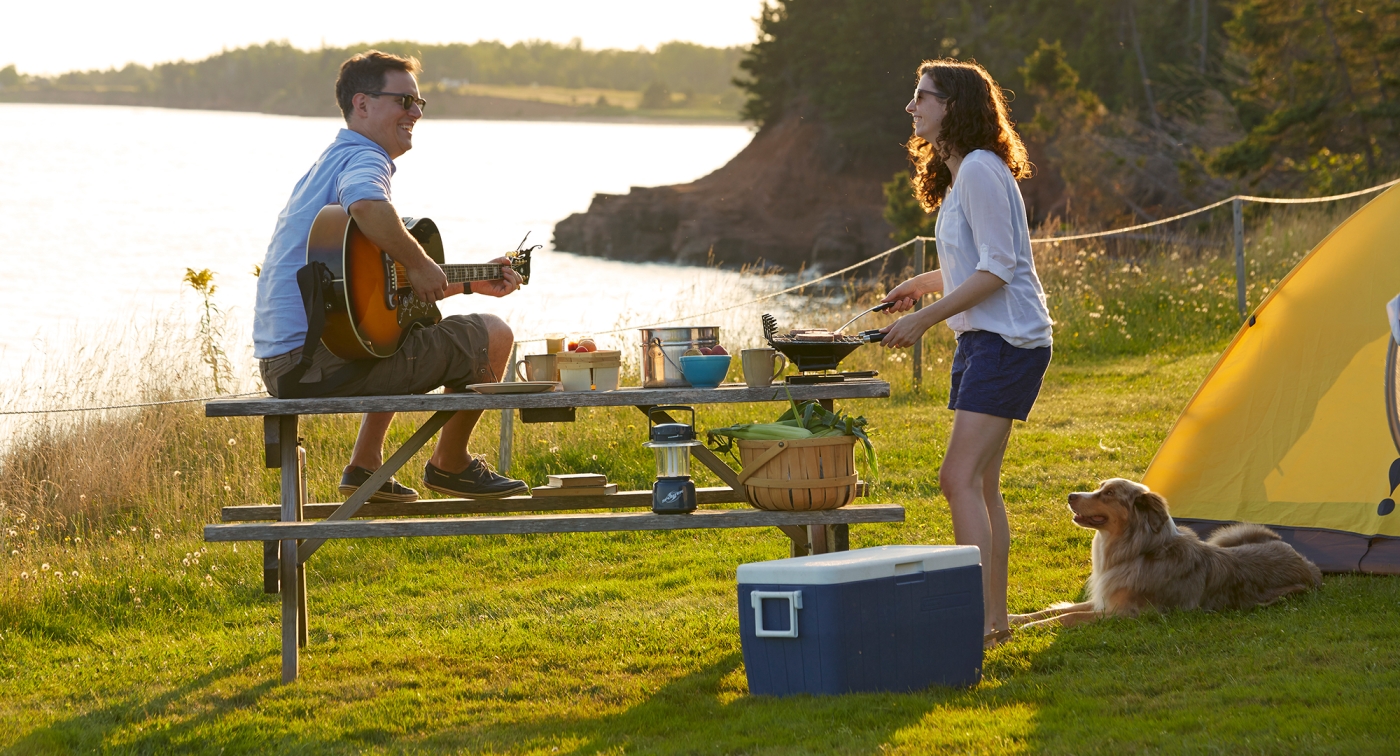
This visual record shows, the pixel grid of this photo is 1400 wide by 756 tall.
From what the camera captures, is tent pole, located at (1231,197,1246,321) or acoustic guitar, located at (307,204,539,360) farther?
tent pole, located at (1231,197,1246,321)

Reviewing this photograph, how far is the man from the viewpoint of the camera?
4.13m

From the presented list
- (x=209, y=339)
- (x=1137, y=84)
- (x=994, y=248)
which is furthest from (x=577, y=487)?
(x=1137, y=84)

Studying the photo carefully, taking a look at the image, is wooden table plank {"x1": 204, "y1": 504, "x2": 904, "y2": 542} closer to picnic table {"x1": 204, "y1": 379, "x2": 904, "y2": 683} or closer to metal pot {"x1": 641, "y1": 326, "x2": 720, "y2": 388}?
picnic table {"x1": 204, "y1": 379, "x2": 904, "y2": 683}

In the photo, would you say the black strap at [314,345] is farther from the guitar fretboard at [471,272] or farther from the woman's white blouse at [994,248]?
the woman's white blouse at [994,248]

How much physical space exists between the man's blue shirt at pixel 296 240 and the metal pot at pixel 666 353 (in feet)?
3.22

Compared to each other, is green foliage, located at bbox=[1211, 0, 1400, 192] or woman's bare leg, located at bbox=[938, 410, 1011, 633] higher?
green foliage, located at bbox=[1211, 0, 1400, 192]

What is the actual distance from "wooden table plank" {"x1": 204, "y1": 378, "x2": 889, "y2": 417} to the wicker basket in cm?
15

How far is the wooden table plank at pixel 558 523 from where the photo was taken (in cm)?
404

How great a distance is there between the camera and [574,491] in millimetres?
4691

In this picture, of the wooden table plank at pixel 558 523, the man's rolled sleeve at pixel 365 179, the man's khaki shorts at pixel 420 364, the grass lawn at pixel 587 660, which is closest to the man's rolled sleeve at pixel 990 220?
the wooden table plank at pixel 558 523

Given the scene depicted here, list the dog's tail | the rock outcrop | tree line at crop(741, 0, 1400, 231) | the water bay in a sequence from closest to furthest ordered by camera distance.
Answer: the dog's tail
tree line at crop(741, 0, 1400, 231)
the water bay
the rock outcrop

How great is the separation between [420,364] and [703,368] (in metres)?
0.92

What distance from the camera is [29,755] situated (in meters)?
3.64

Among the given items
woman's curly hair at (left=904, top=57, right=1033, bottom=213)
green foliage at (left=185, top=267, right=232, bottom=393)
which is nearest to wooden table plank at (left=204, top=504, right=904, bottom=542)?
woman's curly hair at (left=904, top=57, right=1033, bottom=213)
